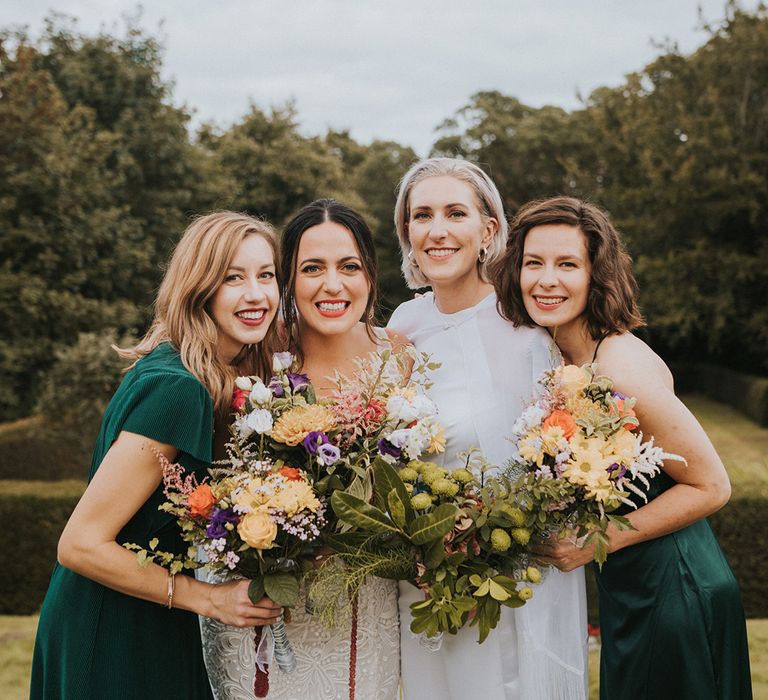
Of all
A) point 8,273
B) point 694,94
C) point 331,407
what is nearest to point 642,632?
point 331,407

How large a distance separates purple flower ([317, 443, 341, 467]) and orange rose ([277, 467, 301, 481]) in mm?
90

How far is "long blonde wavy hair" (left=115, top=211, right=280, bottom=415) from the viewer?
9.45ft

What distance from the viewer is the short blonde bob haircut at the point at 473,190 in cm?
388

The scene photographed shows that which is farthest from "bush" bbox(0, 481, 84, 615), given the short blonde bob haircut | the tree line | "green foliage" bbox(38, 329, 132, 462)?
the short blonde bob haircut

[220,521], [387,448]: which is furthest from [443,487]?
[220,521]

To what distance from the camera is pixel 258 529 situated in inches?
94.7

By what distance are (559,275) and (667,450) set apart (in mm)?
809

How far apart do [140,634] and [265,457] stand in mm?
744

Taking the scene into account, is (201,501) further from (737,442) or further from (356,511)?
(737,442)

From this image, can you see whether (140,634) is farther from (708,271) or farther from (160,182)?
(708,271)

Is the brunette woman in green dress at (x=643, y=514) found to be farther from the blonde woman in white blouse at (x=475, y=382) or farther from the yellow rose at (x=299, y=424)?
the yellow rose at (x=299, y=424)

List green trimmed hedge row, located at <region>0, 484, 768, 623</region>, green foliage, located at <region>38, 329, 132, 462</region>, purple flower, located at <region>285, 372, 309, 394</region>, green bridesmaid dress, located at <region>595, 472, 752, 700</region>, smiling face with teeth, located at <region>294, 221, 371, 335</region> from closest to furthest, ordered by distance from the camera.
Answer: purple flower, located at <region>285, 372, 309, 394</region> < green bridesmaid dress, located at <region>595, 472, 752, 700</region> < smiling face with teeth, located at <region>294, 221, 371, 335</region> < green trimmed hedge row, located at <region>0, 484, 768, 623</region> < green foliage, located at <region>38, 329, 132, 462</region>

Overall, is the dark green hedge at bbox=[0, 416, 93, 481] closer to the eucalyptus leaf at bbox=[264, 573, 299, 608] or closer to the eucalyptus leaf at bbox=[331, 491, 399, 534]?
the eucalyptus leaf at bbox=[264, 573, 299, 608]

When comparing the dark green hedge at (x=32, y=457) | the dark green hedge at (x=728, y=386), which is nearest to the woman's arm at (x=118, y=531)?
the dark green hedge at (x=32, y=457)
